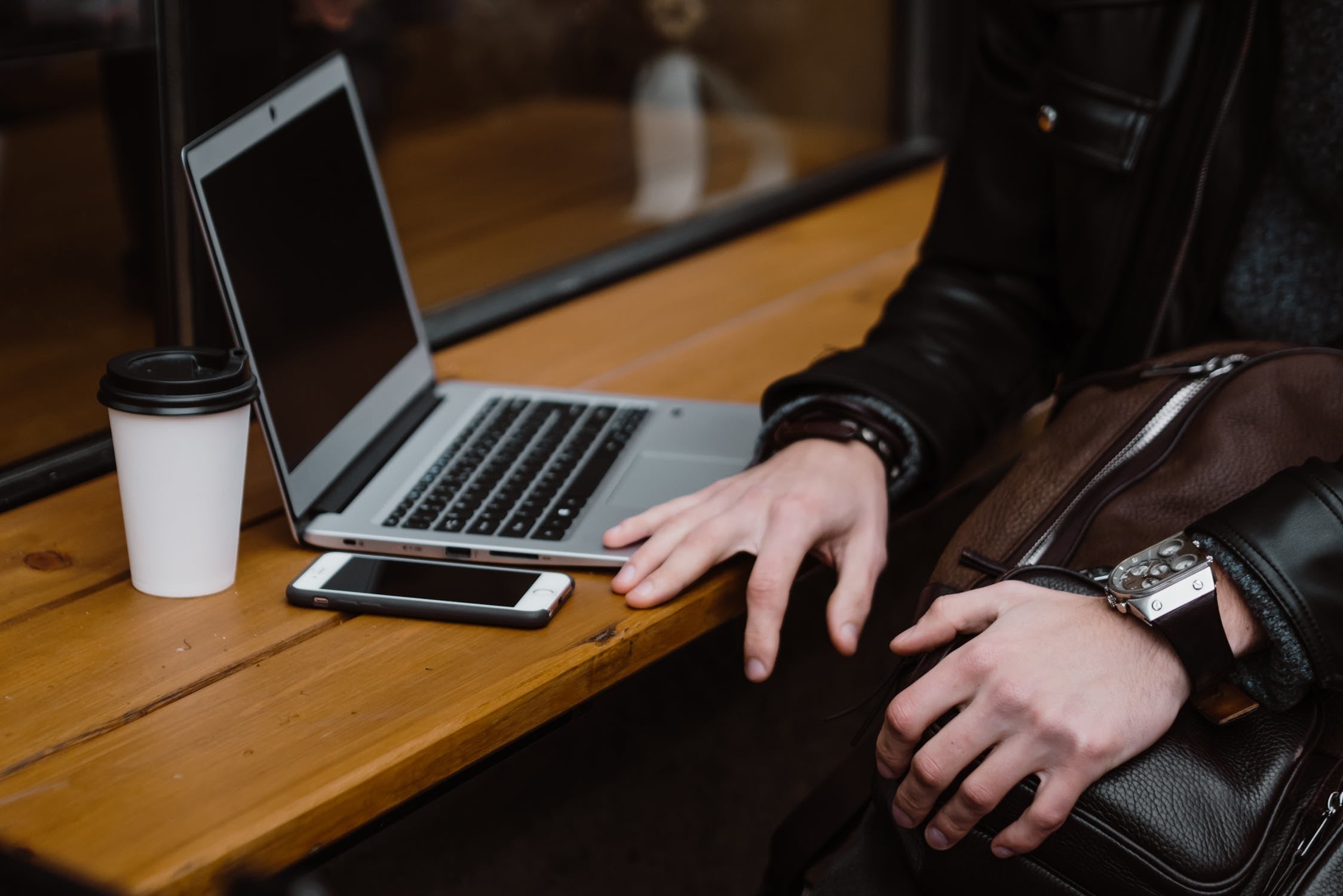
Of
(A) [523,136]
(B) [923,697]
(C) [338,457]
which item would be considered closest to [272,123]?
(C) [338,457]

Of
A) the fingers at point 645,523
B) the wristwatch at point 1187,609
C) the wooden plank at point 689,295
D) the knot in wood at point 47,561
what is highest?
the wristwatch at point 1187,609

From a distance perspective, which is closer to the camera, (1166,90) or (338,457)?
(338,457)

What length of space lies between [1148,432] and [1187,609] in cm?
18

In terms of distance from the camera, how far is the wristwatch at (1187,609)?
781mm

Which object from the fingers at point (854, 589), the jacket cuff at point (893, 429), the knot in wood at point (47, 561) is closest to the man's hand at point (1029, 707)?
the fingers at point (854, 589)

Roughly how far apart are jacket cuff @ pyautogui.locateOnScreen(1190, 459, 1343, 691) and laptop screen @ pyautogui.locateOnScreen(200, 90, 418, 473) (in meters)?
0.60

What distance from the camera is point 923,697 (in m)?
0.80

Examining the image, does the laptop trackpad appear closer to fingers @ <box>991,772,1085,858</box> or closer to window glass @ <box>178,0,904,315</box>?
fingers @ <box>991,772,1085,858</box>

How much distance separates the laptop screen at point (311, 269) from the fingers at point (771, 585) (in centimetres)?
32

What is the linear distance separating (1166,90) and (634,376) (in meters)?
0.55

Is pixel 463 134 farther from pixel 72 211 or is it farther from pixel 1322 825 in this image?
pixel 1322 825

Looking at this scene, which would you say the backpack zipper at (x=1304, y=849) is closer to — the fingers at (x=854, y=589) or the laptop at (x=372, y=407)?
the fingers at (x=854, y=589)

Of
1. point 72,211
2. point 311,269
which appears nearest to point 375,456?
point 311,269

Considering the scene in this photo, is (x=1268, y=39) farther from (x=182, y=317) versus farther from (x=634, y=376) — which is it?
(x=182, y=317)
